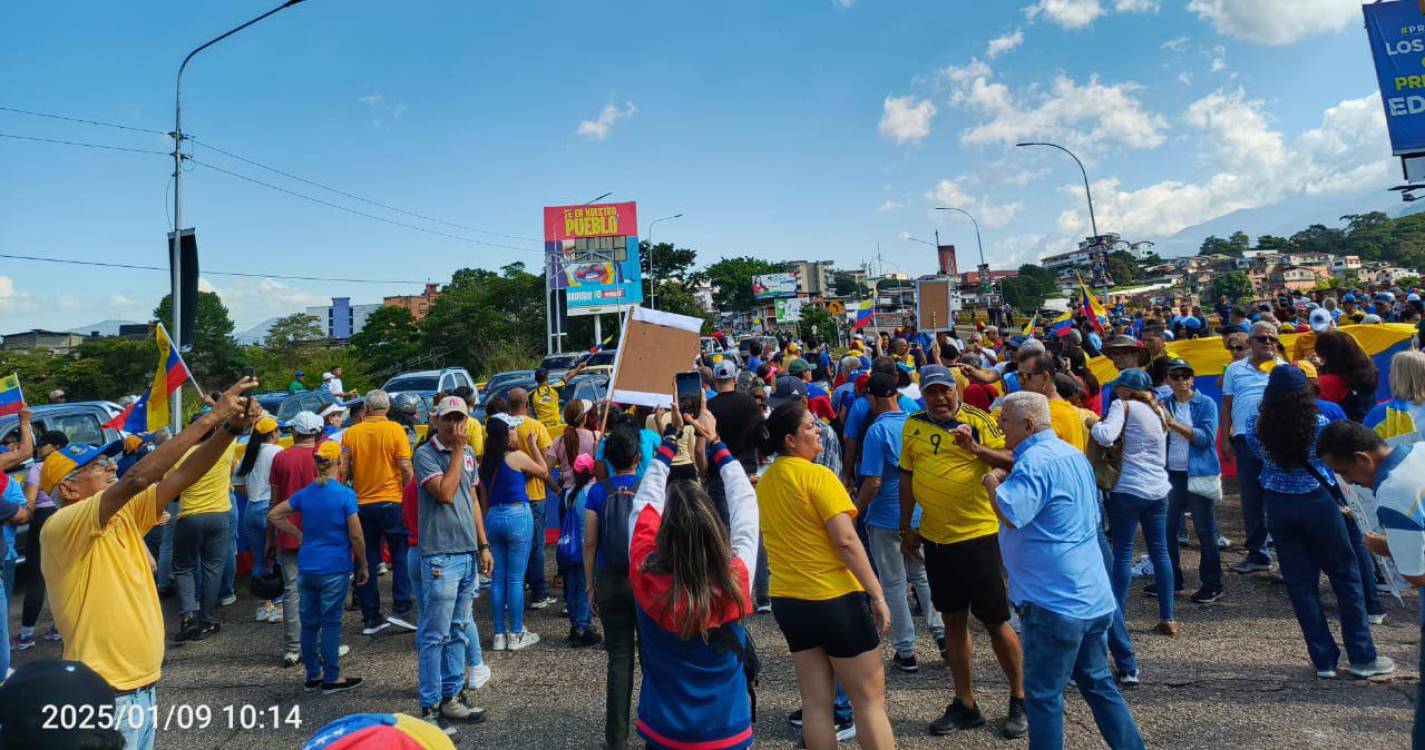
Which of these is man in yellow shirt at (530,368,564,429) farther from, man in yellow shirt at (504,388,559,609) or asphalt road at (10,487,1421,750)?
asphalt road at (10,487,1421,750)

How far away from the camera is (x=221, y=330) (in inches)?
3196

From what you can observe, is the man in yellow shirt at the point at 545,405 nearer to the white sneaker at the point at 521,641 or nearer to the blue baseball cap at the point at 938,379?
the white sneaker at the point at 521,641

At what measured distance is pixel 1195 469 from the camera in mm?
5801

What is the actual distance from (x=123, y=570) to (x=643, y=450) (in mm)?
2706

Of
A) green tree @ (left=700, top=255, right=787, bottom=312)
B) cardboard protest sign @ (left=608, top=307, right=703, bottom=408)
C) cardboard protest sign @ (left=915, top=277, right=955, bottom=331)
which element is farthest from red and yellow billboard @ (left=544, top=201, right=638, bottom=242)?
green tree @ (left=700, top=255, right=787, bottom=312)

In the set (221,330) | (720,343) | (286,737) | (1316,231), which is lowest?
(286,737)

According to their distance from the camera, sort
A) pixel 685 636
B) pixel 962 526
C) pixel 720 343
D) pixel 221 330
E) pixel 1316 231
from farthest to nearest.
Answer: pixel 1316 231 → pixel 221 330 → pixel 720 343 → pixel 962 526 → pixel 685 636

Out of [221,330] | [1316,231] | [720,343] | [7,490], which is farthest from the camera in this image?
[1316,231]

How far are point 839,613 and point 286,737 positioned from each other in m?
3.77

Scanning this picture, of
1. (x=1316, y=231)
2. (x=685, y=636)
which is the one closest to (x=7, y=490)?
(x=685, y=636)

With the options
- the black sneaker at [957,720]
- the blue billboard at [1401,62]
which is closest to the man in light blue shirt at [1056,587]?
the black sneaker at [957,720]

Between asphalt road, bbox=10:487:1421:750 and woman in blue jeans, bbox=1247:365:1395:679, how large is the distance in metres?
0.20

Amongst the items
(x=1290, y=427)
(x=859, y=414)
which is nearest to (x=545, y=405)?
(x=859, y=414)

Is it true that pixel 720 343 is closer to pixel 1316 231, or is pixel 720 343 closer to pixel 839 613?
pixel 839 613
